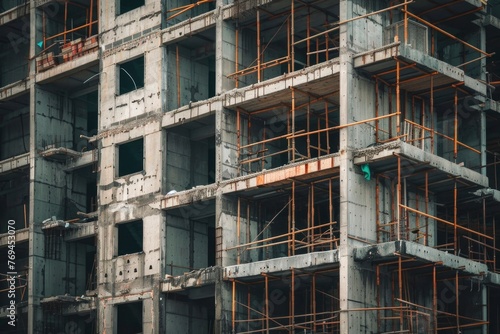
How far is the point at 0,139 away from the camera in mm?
70062

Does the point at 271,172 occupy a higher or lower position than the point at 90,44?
lower

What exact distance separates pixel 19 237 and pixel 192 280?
1300cm

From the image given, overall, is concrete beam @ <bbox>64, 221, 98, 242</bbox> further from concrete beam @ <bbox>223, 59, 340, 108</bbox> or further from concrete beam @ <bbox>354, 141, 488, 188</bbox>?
concrete beam @ <bbox>354, 141, 488, 188</bbox>

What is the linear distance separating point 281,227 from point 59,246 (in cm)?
1286

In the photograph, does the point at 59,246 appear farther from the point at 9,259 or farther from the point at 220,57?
the point at 220,57

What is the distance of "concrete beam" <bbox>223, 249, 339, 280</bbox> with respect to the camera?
49.6 meters

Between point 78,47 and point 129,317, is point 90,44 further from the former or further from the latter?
point 129,317

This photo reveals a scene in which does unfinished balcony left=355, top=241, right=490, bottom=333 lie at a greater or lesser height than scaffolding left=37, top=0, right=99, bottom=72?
lesser

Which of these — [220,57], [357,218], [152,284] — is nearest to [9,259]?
[152,284]

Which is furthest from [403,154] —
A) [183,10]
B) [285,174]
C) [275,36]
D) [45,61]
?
[45,61]

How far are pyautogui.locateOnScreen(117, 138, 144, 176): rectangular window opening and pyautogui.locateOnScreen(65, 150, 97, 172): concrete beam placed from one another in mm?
4044

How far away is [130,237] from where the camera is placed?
57.9m

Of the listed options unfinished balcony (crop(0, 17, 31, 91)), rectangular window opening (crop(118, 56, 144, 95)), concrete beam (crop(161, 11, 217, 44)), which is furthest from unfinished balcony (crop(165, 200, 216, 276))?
unfinished balcony (crop(0, 17, 31, 91))

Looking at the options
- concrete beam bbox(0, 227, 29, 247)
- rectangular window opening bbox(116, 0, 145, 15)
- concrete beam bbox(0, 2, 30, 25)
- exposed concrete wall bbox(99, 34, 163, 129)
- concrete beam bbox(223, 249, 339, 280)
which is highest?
concrete beam bbox(0, 2, 30, 25)
